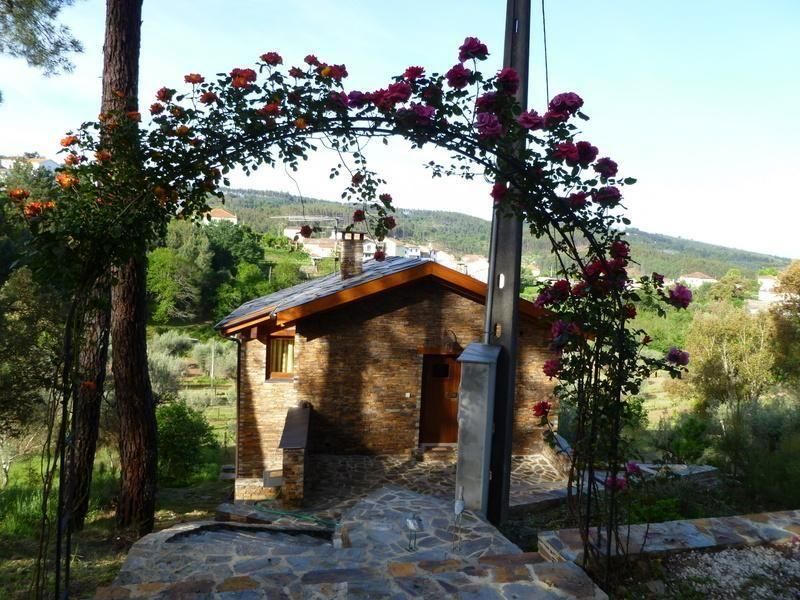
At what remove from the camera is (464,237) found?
1336 inches

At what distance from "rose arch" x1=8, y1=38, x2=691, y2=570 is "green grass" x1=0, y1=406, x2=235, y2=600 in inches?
140

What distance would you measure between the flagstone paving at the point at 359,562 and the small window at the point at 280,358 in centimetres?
349

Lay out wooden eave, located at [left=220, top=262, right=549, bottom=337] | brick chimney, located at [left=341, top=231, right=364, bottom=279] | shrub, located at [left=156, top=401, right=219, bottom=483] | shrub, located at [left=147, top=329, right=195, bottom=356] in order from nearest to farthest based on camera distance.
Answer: wooden eave, located at [left=220, top=262, right=549, bottom=337]
brick chimney, located at [left=341, top=231, right=364, bottom=279]
shrub, located at [left=156, top=401, right=219, bottom=483]
shrub, located at [left=147, top=329, right=195, bottom=356]

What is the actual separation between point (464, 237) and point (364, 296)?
2521 cm

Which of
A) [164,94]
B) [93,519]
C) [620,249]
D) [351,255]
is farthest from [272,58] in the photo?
[351,255]

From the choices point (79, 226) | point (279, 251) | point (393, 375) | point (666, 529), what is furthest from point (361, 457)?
point (279, 251)

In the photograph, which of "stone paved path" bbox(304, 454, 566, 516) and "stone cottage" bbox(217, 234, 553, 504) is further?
"stone cottage" bbox(217, 234, 553, 504)

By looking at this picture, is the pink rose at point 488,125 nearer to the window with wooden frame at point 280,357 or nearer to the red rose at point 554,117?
the red rose at point 554,117

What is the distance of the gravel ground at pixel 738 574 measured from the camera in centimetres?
372

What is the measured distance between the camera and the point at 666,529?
449cm

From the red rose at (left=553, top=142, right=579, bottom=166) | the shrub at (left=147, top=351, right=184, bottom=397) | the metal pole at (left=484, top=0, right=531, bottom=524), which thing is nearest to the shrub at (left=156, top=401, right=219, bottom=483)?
the shrub at (left=147, top=351, right=184, bottom=397)

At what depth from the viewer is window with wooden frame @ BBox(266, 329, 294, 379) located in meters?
9.95

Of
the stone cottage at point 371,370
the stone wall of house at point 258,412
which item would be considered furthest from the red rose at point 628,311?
the stone wall of house at point 258,412

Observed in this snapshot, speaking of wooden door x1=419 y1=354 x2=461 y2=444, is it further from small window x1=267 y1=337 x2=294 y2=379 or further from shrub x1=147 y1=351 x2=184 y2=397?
shrub x1=147 y1=351 x2=184 y2=397
